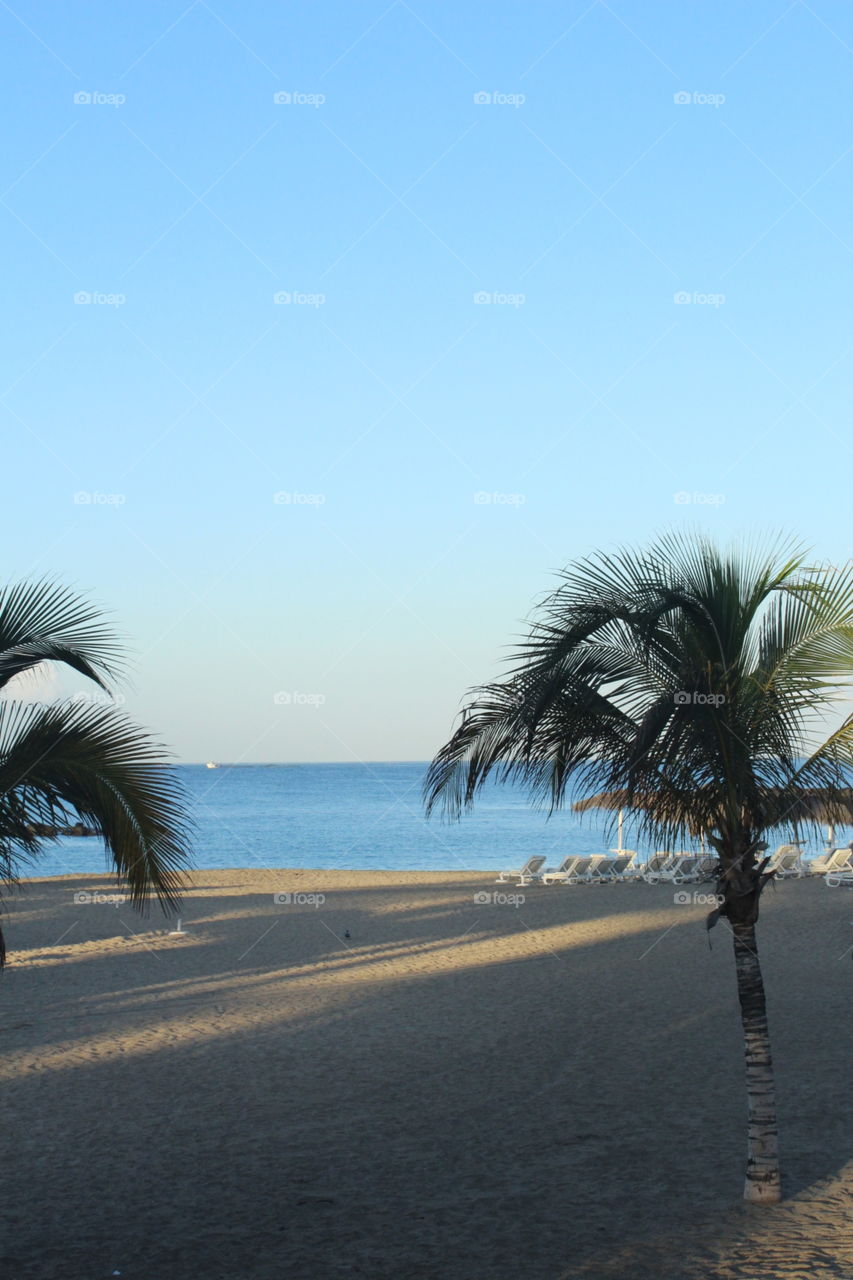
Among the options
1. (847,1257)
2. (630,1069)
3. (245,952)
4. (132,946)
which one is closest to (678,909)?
(245,952)

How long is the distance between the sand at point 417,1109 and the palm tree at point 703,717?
1.11 metres

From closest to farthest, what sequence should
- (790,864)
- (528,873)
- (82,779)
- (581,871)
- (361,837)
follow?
(82,779) → (790,864) → (581,871) → (528,873) → (361,837)

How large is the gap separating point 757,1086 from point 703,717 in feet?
7.14

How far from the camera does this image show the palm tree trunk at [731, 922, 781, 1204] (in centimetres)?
675

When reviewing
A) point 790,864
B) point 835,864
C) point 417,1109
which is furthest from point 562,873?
point 417,1109

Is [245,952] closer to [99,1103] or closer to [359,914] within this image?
[359,914]

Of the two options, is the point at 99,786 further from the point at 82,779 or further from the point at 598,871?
the point at 598,871

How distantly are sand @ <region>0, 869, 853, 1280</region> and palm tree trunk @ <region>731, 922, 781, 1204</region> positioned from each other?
0.16 metres

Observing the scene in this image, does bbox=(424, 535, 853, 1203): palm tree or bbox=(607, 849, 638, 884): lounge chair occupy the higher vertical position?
bbox=(424, 535, 853, 1203): palm tree

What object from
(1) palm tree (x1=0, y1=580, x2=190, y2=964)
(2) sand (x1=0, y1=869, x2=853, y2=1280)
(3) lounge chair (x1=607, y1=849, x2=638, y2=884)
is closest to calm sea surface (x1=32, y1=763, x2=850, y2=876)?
(3) lounge chair (x1=607, y1=849, x2=638, y2=884)

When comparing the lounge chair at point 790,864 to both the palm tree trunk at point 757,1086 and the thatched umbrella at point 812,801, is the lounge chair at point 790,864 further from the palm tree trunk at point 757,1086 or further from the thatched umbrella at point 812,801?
the palm tree trunk at point 757,1086

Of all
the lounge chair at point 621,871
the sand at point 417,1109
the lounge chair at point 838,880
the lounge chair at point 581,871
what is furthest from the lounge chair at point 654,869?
the sand at point 417,1109

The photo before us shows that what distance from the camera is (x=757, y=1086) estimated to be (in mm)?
6820

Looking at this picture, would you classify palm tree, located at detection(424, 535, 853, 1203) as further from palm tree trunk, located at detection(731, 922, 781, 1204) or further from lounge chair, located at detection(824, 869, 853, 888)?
lounge chair, located at detection(824, 869, 853, 888)
